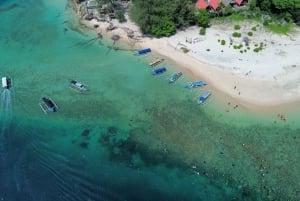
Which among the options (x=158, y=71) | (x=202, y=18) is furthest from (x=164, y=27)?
(x=158, y=71)

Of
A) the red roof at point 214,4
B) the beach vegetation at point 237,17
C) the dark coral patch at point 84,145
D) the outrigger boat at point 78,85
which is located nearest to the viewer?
the dark coral patch at point 84,145

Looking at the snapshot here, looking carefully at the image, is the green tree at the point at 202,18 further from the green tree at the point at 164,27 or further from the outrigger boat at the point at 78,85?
the outrigger boat at the point at 78,85

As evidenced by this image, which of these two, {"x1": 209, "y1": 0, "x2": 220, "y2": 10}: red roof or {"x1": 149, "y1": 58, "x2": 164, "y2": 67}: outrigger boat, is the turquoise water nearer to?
{"x1": 149, "y1": 58, "x2": 164, "y2": 67}: outrigger boat

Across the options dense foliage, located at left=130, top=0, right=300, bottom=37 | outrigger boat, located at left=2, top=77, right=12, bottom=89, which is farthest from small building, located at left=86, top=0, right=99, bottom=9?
outrigger boat, located at left=2, top=77, right=12, bottom=89

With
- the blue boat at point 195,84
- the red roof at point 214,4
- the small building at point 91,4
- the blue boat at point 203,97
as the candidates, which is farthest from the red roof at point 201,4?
the small building at point 91,4

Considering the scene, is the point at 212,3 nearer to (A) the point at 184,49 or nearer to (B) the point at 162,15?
(B) the point at 162,15

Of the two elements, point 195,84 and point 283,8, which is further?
point 283,8
